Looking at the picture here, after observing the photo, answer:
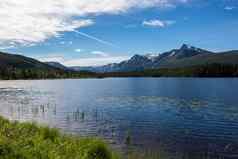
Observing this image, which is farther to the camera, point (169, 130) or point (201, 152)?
point (169, 130)

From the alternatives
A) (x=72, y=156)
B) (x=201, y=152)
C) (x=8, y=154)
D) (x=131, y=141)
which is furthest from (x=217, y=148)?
(x=8, y=154)

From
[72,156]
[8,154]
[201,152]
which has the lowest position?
[201,152]

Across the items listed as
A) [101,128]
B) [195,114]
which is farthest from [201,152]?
[195,114]

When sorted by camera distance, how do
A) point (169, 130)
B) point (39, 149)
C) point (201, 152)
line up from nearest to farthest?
1. point (39, 149)
2. point (201, 152)
3. point (169, 130)

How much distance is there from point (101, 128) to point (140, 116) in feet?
52.0

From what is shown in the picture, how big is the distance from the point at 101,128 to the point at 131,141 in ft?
33.7

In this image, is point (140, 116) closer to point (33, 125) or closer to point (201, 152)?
point (201, 152)

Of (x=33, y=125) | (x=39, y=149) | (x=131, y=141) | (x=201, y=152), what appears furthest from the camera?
(x=131, y=141)

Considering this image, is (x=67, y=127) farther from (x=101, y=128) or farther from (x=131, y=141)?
(x=131, y=141)

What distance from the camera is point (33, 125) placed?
27.4 meters

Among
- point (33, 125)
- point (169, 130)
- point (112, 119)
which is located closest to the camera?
point (33, 125)

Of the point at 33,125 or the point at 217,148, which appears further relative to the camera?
the point at 217,148

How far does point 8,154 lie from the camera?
42.1 ft

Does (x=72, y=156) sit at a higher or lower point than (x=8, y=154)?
lower
